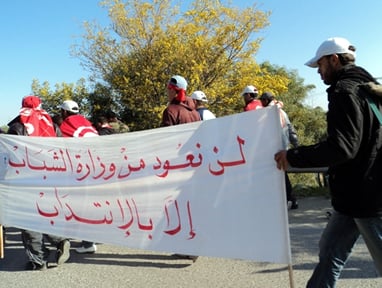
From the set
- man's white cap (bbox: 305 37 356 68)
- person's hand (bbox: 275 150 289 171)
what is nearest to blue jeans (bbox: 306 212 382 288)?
person's hand (bbox: 275 150 289 171)

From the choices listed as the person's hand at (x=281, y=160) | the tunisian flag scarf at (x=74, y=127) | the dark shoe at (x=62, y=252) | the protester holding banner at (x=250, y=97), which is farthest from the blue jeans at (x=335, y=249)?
the protester holding banner at (x=250, y=97)

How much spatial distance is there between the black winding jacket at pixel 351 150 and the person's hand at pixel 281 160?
95mm

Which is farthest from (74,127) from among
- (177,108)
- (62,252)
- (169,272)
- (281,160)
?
(281,160)

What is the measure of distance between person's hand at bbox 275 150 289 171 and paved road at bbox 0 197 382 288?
1.50 m

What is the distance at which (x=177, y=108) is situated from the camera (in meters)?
4.60

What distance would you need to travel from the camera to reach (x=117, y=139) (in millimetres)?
3752

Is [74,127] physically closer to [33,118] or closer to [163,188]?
[33,118]

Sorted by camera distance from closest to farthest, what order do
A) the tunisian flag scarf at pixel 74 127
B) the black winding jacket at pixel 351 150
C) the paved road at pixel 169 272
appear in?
the black winding jacket at pixel 351 150
the paved road at pixel 169 272
the tunisian flag scarf at pixel 74 127

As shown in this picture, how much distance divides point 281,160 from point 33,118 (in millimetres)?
3190

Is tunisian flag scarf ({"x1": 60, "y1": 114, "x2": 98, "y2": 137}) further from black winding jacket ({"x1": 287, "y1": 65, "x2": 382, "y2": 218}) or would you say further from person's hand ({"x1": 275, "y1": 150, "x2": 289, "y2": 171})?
black winding jacket ({"x1": 287, "y1": 65, "x2": 382, "y2": 218})

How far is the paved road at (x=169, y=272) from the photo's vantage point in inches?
151

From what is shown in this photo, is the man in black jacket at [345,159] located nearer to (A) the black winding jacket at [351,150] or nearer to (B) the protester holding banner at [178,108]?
(A) the black winding jacket at [351,150]

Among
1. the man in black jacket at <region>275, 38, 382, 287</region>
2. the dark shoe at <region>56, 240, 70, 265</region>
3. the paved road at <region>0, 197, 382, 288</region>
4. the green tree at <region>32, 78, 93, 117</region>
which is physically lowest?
the paved road at <region>0, 197, 382, 288</region>

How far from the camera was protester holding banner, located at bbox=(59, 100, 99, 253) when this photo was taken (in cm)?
502
